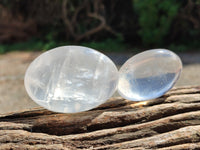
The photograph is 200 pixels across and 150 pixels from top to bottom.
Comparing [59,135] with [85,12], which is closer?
[59,135]

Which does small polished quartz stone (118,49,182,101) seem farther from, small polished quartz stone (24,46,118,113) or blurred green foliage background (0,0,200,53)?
blurred green foliage background (0,0,200,53)

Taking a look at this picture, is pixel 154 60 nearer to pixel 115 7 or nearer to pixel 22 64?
pixel 22 64

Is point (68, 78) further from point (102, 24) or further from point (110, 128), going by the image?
point (102, 24)

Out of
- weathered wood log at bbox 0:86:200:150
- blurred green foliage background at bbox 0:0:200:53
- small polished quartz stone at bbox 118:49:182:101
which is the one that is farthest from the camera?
blurred green foliage background at bbox 0:0:200:53

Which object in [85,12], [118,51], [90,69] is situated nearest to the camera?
[90,69]

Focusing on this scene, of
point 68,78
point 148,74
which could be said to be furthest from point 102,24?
point 68,78

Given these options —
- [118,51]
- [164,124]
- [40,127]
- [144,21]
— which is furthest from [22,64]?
[164,124]

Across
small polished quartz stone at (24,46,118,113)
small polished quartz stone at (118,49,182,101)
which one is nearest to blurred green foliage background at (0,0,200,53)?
small polished quartz stone at (118,49,182,101)
